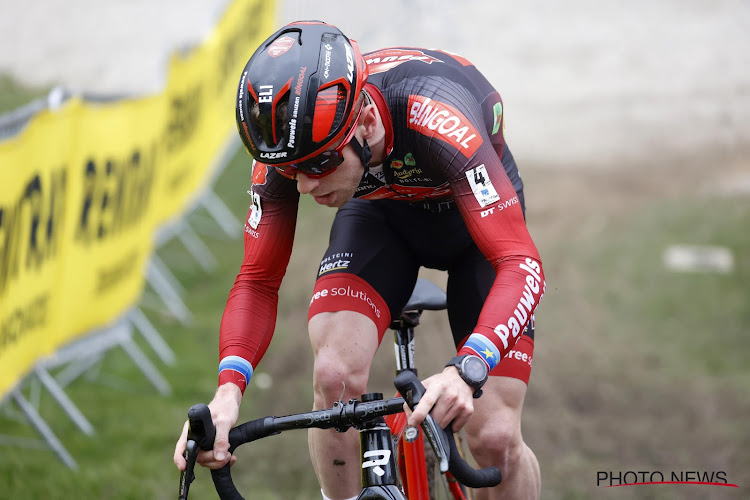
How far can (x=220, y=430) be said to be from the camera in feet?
9.55

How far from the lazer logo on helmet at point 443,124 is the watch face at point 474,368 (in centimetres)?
78

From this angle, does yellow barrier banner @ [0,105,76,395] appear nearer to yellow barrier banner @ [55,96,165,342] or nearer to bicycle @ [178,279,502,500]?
yellow barrier banner @ [55,96,165,342]

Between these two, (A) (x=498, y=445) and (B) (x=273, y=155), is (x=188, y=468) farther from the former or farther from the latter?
(A) (x=498, y=445)

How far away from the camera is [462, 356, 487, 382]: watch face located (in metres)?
2.74

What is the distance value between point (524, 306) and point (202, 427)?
114cm

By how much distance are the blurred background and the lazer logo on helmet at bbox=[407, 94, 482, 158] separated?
8.53ft

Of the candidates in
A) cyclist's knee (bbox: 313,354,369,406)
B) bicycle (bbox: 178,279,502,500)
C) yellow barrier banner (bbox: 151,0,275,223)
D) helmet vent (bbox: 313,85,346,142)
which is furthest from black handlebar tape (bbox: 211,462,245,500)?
yellow barrier banner (bbox: 151,0,275,223)

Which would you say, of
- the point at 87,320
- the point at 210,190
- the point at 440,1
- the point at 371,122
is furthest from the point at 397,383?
the point at 440,1

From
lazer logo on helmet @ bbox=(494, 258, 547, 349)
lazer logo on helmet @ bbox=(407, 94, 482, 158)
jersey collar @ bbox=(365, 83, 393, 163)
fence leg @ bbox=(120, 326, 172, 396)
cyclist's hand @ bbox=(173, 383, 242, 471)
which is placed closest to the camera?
cyclist's hand @ bbox=(173, 383, 242, 471)

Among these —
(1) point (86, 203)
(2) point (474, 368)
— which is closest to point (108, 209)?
(1) point (86, 203)

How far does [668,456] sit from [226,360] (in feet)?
11.9

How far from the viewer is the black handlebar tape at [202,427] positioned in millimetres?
2689

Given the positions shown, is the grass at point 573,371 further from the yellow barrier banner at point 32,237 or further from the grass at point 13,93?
the grass at point 13,93

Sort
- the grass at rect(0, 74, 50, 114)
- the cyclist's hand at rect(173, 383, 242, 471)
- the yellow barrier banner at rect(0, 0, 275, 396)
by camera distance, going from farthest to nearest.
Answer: the grass at rect(0, 74, 50, 114) → the yellow barrier banner at rect(0, 0, 275, 396) → the cyclist's hand at rect(173, 383, 242, 471)
